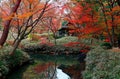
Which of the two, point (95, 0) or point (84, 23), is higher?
point (95, 0)

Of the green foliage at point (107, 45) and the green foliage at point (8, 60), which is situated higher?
the green foliage at point (107, 45)

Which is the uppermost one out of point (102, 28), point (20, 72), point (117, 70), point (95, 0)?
point (95, 0)

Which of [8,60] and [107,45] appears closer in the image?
[8,60]

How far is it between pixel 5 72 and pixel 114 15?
987cm

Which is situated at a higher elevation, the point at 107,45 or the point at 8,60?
the point at 107,45

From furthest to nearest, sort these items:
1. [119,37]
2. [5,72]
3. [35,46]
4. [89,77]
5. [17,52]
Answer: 1. [35,46]
2. [119,37]
3. [17,52]
4. [5,72]
5. [89,77]

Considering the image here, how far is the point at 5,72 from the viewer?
51.1 ft

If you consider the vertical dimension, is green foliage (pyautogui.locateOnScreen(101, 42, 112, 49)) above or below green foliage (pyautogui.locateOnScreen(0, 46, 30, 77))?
above

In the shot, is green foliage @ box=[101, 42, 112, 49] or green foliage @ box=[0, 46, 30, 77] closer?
green foliage @ box=[0, 46, 30, 77]

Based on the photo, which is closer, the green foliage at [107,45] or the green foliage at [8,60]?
the green foliage at [8,60]

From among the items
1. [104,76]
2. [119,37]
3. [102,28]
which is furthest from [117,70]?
[119,37]

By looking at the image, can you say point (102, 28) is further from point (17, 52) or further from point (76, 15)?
point (17, 52)

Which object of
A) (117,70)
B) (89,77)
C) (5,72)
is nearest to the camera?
(117,70)

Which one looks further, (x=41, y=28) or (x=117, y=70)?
(x=41, y=28)
